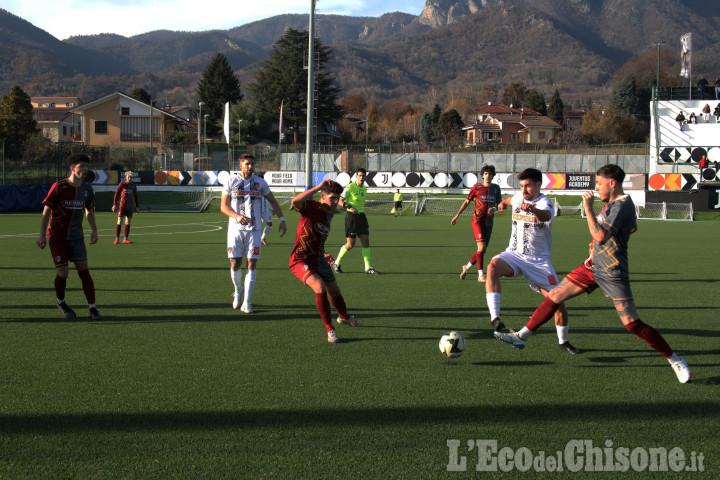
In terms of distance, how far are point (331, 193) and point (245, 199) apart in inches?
94.6

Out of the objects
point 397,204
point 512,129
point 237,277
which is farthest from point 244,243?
point 512,129

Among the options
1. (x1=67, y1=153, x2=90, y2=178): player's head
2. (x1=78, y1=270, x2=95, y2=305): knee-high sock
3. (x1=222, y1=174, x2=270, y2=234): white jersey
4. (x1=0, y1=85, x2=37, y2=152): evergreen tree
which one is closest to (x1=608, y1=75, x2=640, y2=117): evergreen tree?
(x1=0, y1=85, x2=37, y2=152): evergreen tree

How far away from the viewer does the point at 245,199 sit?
941 cm

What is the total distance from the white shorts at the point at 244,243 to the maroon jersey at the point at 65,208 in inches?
77.7

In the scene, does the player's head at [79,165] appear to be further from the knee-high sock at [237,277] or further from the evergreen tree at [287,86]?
the evergreen tree at [287,86]

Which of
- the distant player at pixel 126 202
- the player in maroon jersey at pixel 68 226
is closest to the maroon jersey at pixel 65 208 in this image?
the player in maroon jersey at pixel 68 226

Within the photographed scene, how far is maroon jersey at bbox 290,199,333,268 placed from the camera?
760 centimetres

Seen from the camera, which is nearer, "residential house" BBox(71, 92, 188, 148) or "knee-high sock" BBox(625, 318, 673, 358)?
A: "knee-high sock" BBox(625, 318, 673, 358)

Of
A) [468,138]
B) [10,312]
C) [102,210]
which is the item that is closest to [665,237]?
[10,312]

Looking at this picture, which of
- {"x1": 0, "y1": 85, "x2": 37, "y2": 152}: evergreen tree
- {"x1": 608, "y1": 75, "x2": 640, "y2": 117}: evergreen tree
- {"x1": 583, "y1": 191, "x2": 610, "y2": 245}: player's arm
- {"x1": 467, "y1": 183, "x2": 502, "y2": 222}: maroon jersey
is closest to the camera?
{"x1": 583, "y1": 191, "x2": 610, "y2": 245}: player's arm

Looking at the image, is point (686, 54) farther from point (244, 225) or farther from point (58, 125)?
point (58, 125)

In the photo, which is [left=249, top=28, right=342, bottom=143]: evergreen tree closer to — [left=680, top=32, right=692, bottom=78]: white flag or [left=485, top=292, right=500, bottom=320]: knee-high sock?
[left=680, top=32, right=692, bottom=78]: white flag

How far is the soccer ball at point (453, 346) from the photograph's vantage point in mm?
6621

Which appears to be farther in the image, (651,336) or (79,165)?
(79,165)
